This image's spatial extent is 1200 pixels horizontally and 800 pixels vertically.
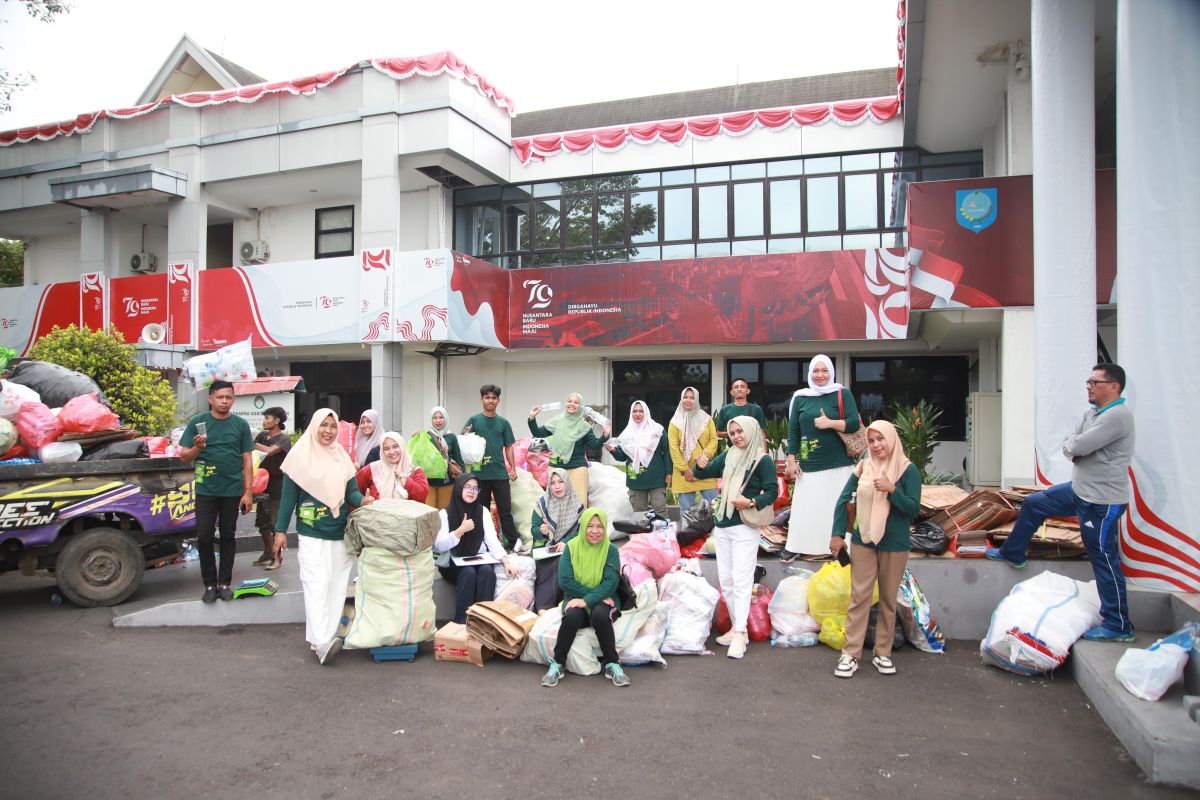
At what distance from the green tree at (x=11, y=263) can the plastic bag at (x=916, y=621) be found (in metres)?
31.6

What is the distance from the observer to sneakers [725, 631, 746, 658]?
5.55m

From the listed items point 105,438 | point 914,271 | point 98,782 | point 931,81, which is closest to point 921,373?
point 914,271

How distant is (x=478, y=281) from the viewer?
50.6 feet

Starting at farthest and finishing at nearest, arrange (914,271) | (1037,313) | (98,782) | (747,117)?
(747,117), (914,271), (1037,313), (98,782)

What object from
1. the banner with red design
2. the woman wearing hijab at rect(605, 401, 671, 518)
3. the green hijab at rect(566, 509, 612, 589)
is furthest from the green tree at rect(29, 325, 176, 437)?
the green hijab at rect(566, 509, 612, 589)

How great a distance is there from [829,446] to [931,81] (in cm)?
777

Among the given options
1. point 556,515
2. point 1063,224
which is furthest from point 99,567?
point 1063,224

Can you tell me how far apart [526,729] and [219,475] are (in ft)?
11.7

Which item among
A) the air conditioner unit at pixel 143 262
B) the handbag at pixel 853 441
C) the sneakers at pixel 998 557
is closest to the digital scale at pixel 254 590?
the handbag at pixel 853 441

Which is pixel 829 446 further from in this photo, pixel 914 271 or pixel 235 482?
pixel 914 271

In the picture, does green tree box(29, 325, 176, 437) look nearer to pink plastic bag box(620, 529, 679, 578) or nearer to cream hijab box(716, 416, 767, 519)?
pink plastic bag box(620, 529, 679, 578)

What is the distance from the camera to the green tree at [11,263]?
27.2 metres

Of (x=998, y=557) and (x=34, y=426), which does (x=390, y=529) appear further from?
(x=998, y=557)

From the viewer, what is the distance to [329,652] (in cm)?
546
